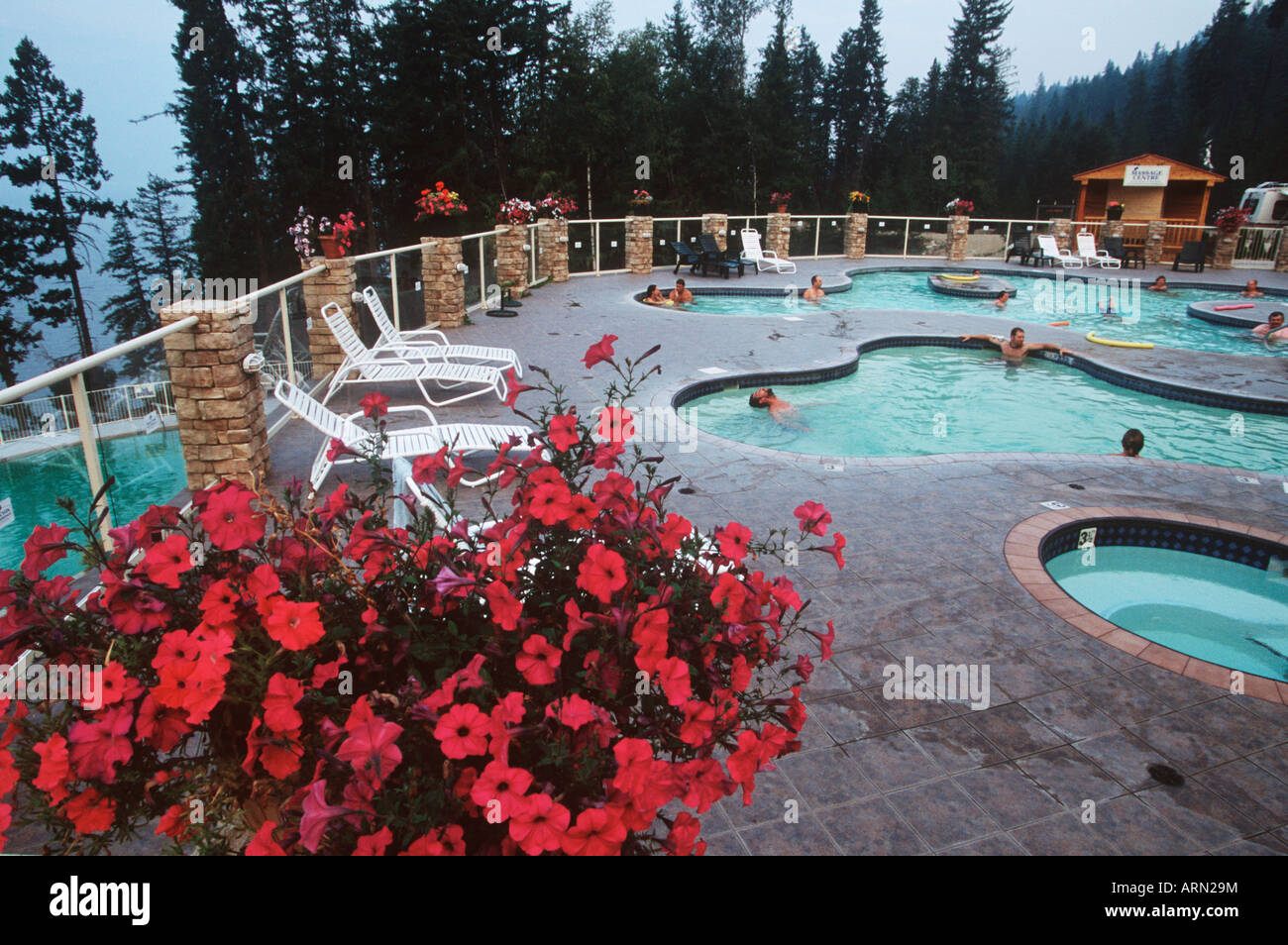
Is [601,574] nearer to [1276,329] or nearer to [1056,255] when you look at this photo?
[1276,329]

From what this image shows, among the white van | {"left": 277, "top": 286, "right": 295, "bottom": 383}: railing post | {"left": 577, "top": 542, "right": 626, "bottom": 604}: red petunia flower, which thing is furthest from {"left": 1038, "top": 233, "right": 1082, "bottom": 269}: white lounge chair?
{"left": 577, "top": 542, "right": 626, "bottom": 604}: red petunia flower

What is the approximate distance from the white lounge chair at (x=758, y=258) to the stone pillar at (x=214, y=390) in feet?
54.7

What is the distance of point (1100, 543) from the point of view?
604 centimetres

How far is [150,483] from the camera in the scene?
5.34 m

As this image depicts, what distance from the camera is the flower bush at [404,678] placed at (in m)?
1.41

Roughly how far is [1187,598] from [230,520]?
21.7ft

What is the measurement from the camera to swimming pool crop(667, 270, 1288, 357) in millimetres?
14938

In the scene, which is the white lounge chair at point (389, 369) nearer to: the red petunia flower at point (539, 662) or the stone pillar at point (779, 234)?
the red petunia flower at point (539, 662)

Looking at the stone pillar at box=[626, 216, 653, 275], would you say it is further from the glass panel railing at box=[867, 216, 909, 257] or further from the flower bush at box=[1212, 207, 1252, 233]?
the flower bush at box=[1212, 207, 1252, 233]

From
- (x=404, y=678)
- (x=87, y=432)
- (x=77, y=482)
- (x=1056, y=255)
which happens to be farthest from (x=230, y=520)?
(x=1056, y=255)

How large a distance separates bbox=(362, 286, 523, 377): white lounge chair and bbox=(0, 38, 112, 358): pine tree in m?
28.9

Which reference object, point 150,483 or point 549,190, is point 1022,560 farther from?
point 549,190

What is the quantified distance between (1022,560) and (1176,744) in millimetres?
1844
